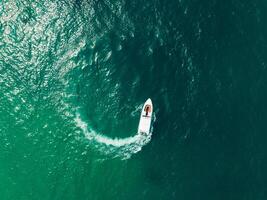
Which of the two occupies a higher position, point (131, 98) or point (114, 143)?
point (131, 98)

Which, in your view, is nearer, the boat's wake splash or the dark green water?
the dark green water

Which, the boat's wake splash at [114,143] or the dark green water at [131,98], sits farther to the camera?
the boat's wake splash at [114,143]

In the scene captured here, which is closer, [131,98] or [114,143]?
[114,143]

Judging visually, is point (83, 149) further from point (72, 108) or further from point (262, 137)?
point (262, 137)
